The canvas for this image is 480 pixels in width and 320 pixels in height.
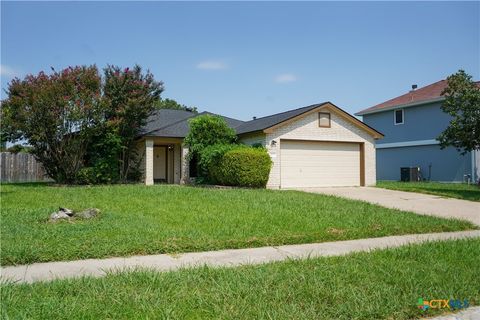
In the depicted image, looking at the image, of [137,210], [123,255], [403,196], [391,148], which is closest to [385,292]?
[123,255]

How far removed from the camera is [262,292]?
4.21 m

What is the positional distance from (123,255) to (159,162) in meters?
17.9

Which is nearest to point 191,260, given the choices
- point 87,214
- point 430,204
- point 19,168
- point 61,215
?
point 87,214

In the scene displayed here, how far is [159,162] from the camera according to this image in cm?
2362

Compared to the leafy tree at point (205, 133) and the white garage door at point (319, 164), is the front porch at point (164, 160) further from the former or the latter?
the white garage door at point (319, 164)

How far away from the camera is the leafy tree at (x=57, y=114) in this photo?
17.2 metres

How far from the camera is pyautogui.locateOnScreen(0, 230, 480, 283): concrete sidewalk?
16.7ft

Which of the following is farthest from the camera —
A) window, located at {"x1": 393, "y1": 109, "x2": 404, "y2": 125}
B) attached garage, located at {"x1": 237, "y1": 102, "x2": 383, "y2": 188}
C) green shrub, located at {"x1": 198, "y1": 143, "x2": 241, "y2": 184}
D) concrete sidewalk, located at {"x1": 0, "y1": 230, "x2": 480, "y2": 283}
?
window, located at {"x1": 393, "y1": 109, "x2": 404, "y2": 125}

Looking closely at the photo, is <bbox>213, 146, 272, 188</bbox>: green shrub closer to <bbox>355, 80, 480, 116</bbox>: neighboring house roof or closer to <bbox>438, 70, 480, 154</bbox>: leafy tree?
<bbox>438, 70, 480, 154</bbox>: leafy tree

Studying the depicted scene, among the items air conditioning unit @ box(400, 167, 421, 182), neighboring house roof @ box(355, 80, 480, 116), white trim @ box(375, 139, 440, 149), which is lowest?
air conditioning unit @ box(400, 167, 421, 182)

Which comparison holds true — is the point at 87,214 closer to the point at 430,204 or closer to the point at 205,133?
the point at 430,204

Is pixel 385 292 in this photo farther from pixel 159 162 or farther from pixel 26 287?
pixel 159 162

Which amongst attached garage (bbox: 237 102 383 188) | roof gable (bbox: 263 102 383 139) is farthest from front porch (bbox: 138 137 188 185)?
roof gable (bbox: 263 102 383 139)

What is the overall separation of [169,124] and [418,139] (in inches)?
607
